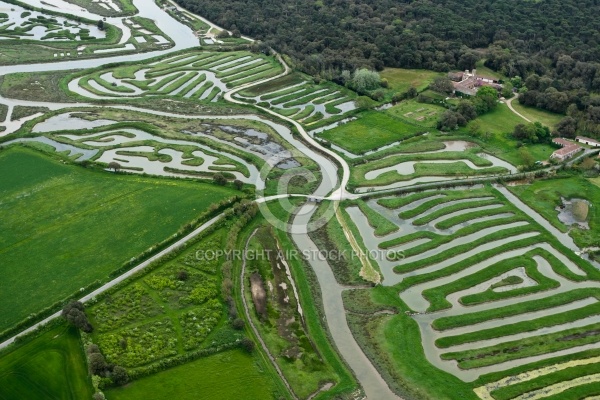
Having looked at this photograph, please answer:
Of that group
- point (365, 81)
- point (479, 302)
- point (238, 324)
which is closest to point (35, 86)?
point (365, 81)

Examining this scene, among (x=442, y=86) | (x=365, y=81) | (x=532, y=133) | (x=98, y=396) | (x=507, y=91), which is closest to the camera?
(x=98, y=396)

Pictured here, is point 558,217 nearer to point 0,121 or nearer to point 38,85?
point 0,121

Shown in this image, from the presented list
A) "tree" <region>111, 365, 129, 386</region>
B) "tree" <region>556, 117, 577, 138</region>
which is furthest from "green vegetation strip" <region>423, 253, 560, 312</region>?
"tree" <region>556, 117, 577, 138</region>

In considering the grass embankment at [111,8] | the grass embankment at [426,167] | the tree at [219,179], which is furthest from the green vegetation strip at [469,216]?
the grass embankment at [111,8]

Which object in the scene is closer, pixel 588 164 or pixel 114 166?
pixel 114 166

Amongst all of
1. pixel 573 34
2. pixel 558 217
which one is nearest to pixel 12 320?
pixel 558 217

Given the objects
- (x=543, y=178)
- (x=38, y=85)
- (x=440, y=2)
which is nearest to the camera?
(x=543, y=178)

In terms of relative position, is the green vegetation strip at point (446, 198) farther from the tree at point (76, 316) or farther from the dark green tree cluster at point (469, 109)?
the tree at point (76, 316)

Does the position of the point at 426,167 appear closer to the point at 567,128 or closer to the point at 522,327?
the point at 567,128
